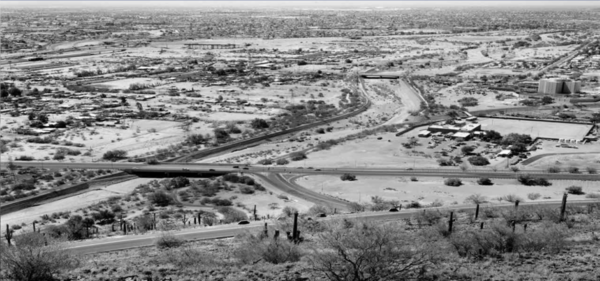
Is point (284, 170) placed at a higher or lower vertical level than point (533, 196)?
lower

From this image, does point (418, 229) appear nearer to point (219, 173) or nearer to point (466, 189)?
point (466, 189)

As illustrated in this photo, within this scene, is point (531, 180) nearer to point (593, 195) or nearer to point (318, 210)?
point (593, 195)

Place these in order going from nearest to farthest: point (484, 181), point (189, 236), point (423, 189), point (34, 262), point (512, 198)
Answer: point (34, 262) < point (189, 236) < point (512, 198) < point (423, 189) < point (484, 181)

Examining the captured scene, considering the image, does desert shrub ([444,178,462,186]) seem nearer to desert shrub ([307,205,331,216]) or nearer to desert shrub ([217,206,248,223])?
desert shrub ([307,205,331,216])

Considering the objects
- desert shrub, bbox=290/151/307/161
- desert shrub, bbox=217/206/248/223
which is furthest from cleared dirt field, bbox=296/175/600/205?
desert shrub, bbox=217/206/248/223

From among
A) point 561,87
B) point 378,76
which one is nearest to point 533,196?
point 561,87

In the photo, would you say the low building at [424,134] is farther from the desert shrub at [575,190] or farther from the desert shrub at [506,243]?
the desert shrub at [506,243]

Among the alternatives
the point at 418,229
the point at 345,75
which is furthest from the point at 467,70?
the point at 418,229

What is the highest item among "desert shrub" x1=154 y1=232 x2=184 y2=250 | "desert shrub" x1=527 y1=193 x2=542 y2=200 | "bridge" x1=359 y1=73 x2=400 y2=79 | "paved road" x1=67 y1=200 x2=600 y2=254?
"bridge" x1=359 y1=73 x2=400 y2=79
